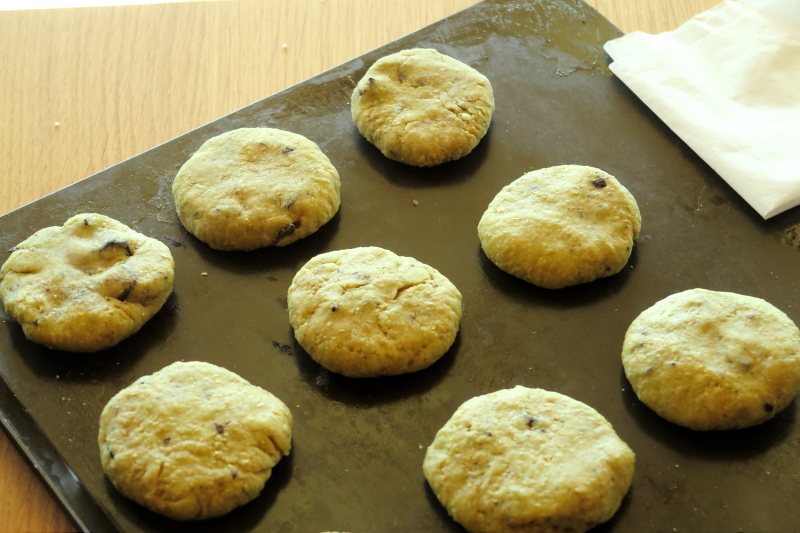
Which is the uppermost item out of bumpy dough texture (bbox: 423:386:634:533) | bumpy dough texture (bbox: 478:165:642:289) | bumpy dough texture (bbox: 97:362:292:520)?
bumpy dough texture (bbox: 478:165:642:289)

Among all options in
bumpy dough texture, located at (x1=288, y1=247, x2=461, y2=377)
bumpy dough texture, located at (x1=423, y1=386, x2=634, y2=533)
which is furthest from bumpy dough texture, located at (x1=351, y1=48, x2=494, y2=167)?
bumpy dough texture, located at (x1=423, y1=386, x2=634, y2=533)

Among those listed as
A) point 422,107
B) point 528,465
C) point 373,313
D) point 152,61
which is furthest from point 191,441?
point 152,61

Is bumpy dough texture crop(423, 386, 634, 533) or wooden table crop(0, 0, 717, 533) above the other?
wooden table crop(0, 0, 717, 533)

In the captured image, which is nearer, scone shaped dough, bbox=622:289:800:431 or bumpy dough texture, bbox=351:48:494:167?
scone shaped dough, bbox=622:289:800:431

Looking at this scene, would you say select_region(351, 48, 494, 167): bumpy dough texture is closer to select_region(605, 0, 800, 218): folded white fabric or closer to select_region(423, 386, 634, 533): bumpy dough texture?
select_region(605, 0, 800, 218): folded white fabric

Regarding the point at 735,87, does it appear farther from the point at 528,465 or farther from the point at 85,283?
the point at 85,283

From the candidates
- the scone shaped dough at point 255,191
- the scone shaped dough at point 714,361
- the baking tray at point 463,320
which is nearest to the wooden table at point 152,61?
the baking tray at point 463,320

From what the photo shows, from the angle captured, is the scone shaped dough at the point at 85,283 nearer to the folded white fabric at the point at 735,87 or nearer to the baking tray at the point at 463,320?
the baking tray at the point at 463,320
